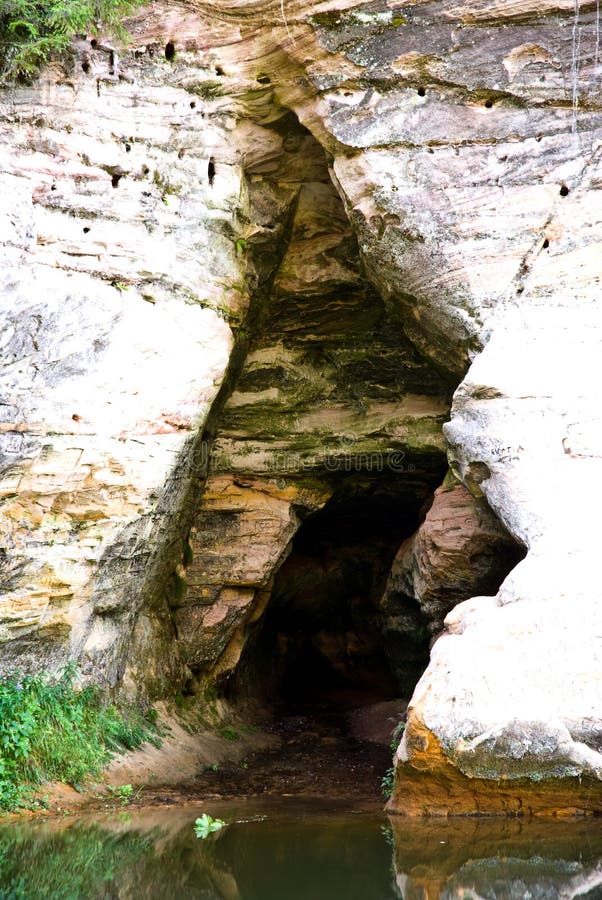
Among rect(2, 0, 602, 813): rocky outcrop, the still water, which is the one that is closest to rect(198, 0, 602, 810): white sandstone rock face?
rect(2, 0, 602, 813): rocky outcrop

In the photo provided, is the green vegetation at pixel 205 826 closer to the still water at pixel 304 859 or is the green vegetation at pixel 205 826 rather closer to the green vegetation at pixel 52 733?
the still water at pixel 304 859

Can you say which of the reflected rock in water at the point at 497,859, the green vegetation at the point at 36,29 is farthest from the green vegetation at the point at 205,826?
the green vegetation at the point at 36,29

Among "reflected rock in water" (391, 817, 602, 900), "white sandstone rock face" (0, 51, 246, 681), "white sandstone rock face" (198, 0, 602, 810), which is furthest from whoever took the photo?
"white sandstone rock face" (0, 51, 246, 681)

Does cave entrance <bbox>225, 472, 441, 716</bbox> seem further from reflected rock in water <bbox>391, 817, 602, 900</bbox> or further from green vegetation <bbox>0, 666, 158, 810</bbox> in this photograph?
reflected rock in water <bbox>391, 817, 602, 900</bbox>

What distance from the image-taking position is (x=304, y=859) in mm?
5223

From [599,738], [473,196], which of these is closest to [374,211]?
[473,196]

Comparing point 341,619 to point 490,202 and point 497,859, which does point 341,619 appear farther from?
point 497,859

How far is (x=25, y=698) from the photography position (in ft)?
25.2

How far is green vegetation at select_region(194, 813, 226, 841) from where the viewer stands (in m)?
6.00

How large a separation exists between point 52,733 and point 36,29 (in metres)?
6.31

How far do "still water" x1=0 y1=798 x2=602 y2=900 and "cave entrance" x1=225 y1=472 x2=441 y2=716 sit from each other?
5.98 m

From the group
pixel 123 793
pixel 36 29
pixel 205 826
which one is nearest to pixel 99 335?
pixel 36 29

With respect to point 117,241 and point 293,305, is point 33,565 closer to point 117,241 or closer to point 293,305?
point 117,241

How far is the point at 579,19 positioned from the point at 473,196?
1792 millimetres
